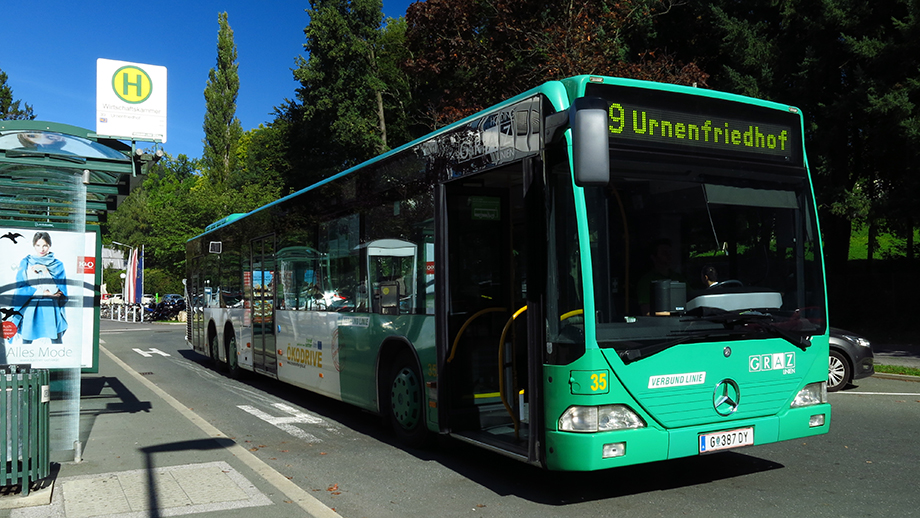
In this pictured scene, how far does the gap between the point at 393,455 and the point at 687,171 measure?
4.05 meters

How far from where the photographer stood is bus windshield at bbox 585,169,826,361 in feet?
18.0

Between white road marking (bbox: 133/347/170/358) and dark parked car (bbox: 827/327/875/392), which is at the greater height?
dark parked car (bbox: 827/327/875/392)

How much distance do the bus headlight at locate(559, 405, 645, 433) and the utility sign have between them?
22.8 feet

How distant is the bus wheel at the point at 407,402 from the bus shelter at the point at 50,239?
3143 millimetres

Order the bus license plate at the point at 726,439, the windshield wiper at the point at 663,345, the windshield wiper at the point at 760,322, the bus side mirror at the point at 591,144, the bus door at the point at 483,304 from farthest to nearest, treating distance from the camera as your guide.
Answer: the bus door at the point at 483,304, the windshield wiper at the point at 760,322, the bus license plate at the point at 726,439, the windshield wiper at the point at 663,345, the bus side mirror at the point at 591,144

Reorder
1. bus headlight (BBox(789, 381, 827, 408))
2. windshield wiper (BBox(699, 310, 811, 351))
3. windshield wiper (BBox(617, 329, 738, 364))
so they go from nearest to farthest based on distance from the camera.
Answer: windshield wiper (BBox(617, 329, 738, 364)), windshield wiper (BBox(699, 310, 811, 351)), bus headlight (BBox(789, 381, 827, 408))

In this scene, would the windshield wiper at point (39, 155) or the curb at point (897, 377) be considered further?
the curb at point (897, 377)

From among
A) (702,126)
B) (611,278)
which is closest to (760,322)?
(611,278)

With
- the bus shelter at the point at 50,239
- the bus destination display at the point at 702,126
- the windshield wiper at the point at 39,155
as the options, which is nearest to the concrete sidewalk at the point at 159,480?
the bus shelter at the point at 50,239

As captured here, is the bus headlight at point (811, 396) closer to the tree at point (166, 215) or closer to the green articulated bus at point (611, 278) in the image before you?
the green articulated bus at point (611, 278)

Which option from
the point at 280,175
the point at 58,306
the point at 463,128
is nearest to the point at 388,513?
the point at 463,128

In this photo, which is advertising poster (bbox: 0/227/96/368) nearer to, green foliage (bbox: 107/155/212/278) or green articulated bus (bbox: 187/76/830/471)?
green articulated bus (bbox: 187/76/830/471)

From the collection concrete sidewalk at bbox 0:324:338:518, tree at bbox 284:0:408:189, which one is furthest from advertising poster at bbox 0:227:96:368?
tree at bbox 284:0:408:189

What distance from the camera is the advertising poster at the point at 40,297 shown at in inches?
333
